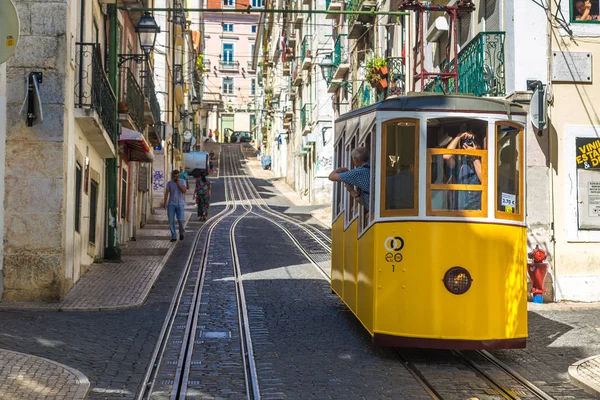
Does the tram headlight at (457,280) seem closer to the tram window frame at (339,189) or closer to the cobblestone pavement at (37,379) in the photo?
the tram window frame at (339,189)

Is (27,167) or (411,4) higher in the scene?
(411,4)

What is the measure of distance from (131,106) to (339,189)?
35.1 feet

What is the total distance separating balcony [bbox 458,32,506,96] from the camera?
14.7m

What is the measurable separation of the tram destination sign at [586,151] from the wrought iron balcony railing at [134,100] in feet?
32.8

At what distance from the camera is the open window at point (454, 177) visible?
8.73 m

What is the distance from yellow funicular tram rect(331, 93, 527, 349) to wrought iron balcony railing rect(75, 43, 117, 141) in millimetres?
6583

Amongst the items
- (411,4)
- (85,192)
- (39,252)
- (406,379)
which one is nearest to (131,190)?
(85,192)

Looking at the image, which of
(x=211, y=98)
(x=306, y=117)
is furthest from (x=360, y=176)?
(x=211, y=98)

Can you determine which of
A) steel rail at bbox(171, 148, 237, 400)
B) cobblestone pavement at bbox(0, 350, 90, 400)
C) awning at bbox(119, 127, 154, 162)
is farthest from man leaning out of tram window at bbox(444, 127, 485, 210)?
awning at bbox(119, 127, 154, 162)

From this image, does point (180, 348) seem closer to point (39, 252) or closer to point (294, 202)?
point (39, 252)

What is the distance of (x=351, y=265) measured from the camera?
10.7 meters

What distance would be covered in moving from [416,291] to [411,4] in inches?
395

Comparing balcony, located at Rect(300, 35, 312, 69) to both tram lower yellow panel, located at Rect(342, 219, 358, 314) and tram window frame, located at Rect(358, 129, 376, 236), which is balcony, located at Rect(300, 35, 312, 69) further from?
tram window frame, located at Rect(358, 129, 376, 236)

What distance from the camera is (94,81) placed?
15.0 metres
